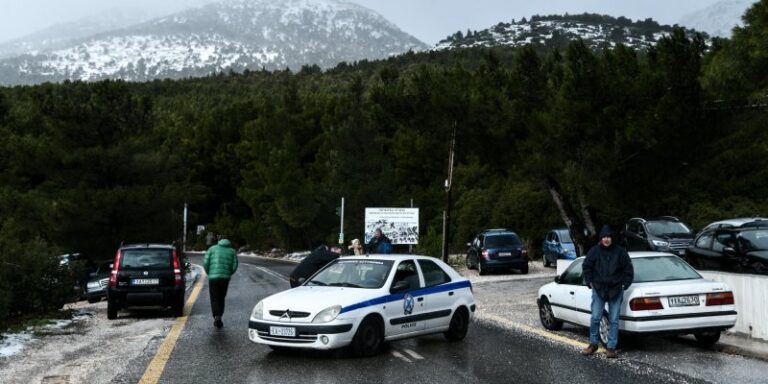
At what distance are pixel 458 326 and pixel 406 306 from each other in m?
1.47

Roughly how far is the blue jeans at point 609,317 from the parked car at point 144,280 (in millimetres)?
9533

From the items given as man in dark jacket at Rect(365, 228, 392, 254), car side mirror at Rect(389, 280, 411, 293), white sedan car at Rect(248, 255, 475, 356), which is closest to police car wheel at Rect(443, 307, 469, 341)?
white sedan car at Rect(248, 255, 475, 356)

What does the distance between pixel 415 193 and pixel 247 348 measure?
158ft

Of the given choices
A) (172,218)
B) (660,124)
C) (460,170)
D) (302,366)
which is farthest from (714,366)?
(460,170)

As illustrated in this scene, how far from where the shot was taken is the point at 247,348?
11.4 metres

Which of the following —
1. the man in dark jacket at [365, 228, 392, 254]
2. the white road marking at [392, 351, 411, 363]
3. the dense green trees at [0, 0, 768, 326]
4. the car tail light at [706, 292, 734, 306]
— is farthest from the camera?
the dense green trees at [0, 0, 768, 326]

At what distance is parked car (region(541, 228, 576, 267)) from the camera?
99.0 feet

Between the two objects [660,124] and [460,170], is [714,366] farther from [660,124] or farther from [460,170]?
[460,170]

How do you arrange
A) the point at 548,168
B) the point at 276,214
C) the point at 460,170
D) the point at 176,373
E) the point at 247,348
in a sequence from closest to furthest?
the point at 176,373 < the point at 247,348 < the point at 548,168 < the point at 460,170 < the point at 276,214

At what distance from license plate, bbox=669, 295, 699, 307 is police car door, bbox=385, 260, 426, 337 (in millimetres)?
3616

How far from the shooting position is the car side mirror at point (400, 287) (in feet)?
36.6

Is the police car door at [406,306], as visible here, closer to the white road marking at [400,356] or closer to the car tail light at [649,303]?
the white road marking at [400,356]

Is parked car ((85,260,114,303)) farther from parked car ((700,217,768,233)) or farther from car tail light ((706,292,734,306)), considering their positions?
car tail light ((706,292,734,306))

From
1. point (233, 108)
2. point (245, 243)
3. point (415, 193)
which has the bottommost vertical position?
point (245, 243)
